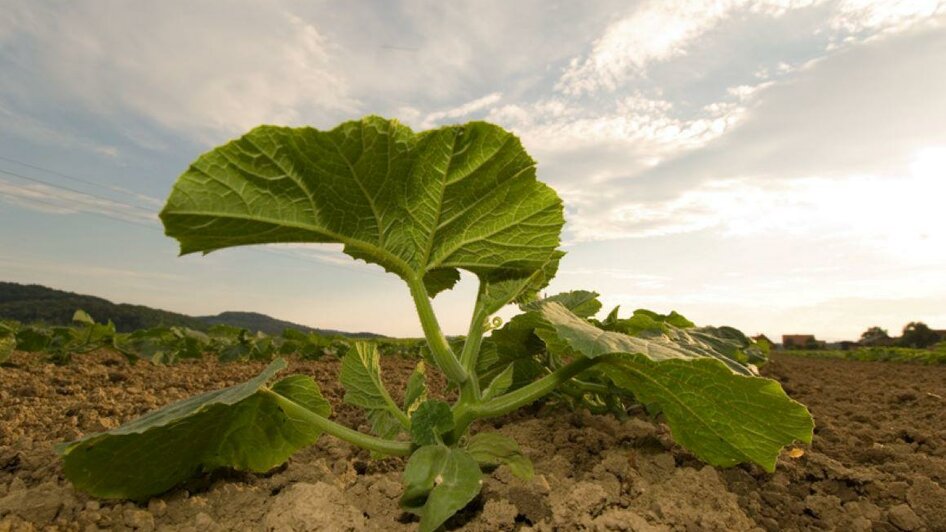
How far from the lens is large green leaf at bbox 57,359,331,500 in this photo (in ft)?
5.58

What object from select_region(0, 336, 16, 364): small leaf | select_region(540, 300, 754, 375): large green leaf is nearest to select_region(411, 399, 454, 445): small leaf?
select_region(540, 300, 754, 375): large green leaf

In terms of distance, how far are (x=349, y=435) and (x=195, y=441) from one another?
49 centimetres

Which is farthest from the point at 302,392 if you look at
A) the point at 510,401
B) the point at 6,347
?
the point at 6,347

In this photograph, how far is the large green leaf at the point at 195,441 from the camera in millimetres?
1702

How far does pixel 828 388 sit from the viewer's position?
5.30 m

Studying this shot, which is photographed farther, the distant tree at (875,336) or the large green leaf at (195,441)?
the distant tree at (875,336)

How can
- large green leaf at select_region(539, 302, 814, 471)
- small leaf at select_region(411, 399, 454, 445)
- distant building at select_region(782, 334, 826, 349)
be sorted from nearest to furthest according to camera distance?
large green leaf at select_region(539, 302, 814, 471), small leaf at select_region(411, 399, 454, 445), distant building at select_region(782, 334, 826, 349)

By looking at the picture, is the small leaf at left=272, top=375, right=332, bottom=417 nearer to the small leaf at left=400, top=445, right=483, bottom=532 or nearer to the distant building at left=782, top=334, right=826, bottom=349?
the small leaf at left=400, top=445, right=483, bottom=532

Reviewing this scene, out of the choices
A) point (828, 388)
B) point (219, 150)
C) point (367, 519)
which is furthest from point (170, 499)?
point (828, 388)

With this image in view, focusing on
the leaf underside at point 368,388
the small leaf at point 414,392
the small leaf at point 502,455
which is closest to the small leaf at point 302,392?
the leaf underside at point 368,388

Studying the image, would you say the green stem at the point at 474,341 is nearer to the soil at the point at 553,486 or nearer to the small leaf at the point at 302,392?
the soil at the point at 553,486

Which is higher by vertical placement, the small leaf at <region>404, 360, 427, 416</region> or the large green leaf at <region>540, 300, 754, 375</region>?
the large green leaf at <region>540, 300, 754, 375</region>

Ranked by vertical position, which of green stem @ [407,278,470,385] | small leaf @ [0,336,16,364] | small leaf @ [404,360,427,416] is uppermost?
green stem @ [407,278,470,385]

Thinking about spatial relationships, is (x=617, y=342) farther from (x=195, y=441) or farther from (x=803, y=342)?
(x=803, y=342)
